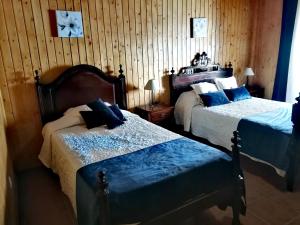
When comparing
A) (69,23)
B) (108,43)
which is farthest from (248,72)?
(69,23)

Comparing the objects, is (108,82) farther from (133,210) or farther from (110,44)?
(133,210)

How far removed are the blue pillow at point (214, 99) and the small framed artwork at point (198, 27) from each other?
1.10 metres

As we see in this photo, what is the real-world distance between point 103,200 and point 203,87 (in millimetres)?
2993

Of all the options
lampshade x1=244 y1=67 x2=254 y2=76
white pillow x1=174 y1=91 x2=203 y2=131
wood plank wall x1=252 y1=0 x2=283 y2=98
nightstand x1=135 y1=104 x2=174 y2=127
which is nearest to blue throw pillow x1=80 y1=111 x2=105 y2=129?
nightstand x1=135 y1=104 x2=174 y2=127

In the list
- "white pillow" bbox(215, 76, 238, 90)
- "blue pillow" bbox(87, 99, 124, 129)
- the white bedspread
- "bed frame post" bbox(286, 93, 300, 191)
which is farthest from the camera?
"white pillow" bbox(215, 76, 238, 90)

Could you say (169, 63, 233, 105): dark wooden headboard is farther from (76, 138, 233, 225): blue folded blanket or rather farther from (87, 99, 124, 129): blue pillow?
(76, 138, 233, 225): blue folded blanket

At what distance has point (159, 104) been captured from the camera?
4.08 meters

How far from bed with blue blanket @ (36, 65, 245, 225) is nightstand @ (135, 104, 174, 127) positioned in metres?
0.69

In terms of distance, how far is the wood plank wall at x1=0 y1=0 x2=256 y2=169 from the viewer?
2994mm

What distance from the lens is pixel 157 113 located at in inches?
147

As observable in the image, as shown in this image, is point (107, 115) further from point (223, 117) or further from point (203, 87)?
point (203, 87)

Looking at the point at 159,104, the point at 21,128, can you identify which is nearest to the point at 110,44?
the point at 159,104

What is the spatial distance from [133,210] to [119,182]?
218 millimetres

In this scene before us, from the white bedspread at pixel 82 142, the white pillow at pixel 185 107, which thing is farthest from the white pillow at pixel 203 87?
the white bedspread at pixel 82 142
